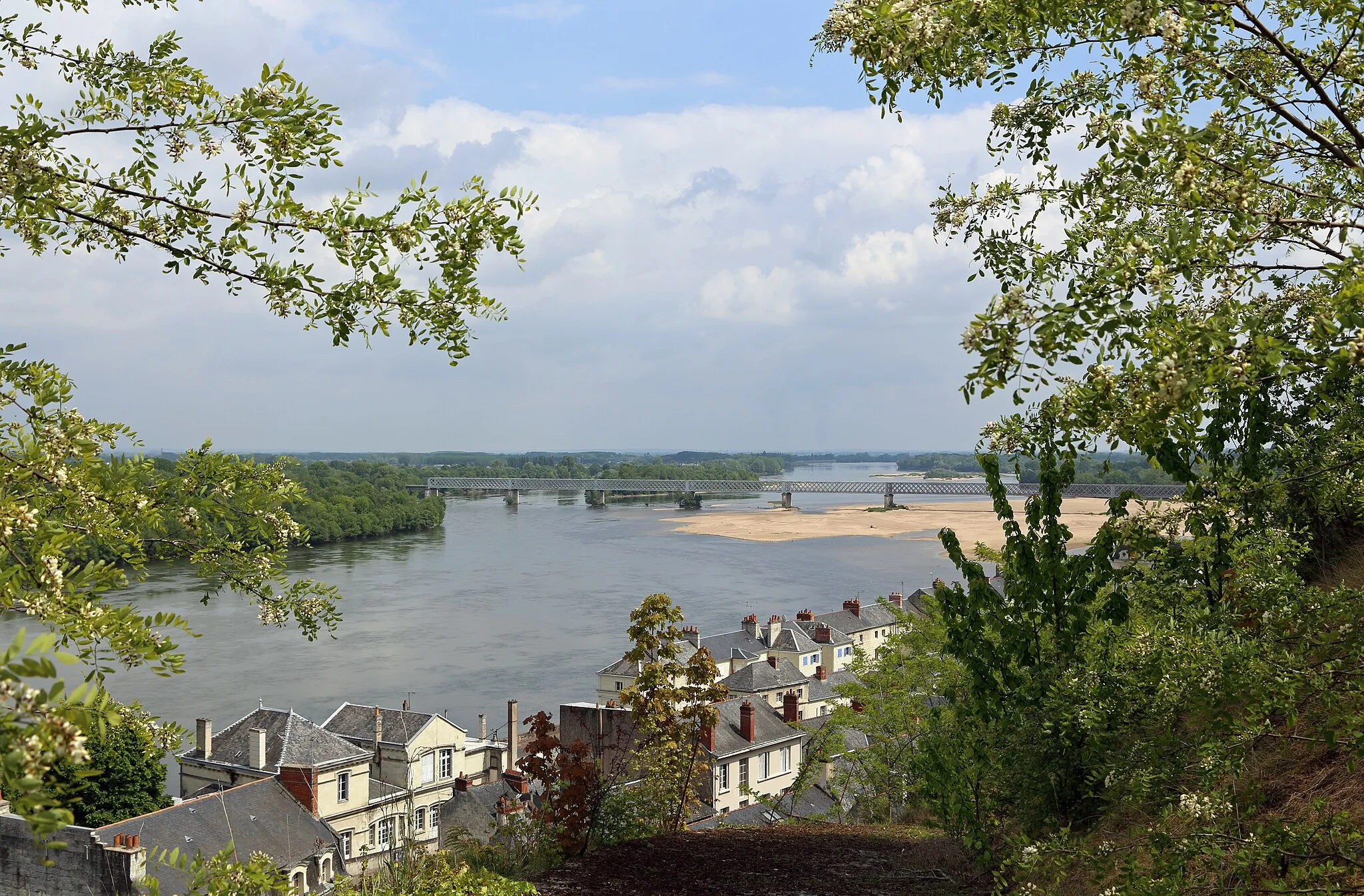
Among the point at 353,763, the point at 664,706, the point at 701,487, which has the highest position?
the point at 664,706

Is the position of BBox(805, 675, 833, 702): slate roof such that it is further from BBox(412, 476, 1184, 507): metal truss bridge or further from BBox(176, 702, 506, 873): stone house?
BBox(412, 476, 1184, 507): metal truss bridge

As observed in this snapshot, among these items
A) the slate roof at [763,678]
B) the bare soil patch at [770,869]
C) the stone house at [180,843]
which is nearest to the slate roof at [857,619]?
the slate roof at [763,678]

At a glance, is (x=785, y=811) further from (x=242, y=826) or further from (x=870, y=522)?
(x=870, y=522)

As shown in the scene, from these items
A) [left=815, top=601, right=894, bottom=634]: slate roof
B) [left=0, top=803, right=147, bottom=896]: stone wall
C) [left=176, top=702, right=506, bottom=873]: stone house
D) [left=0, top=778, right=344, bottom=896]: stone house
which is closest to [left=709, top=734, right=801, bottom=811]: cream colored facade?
[left=176, top=702, right=506, bottom=873]: stone house

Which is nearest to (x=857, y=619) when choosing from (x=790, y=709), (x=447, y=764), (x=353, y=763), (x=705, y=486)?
(x=790, y=709)

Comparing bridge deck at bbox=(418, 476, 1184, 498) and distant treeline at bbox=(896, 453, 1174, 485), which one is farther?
bridge deck at bbox=(418, 476, 1184, 498)

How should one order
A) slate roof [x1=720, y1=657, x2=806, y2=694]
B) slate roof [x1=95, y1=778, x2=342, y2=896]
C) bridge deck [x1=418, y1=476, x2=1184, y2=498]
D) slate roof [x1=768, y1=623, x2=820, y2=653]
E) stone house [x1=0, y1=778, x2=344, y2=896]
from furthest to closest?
1. bridge deck [x1=418, y1=476, x2=1184, y2=498]
2. slate roof [x1=768, y1=623, x2=820, y2=653]
3. slate roof [x1=720, y1=657, x2=806, y2=694]
4. slate roof [x1=95, y1=778, x2=342, y2=896]
5. stone house [x1=0, y1=778, x2=344, y2=896]
